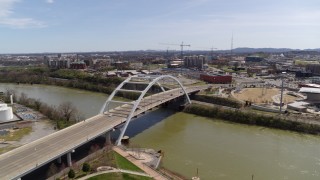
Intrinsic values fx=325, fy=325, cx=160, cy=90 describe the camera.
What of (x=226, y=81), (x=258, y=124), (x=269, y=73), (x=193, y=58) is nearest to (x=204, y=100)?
(x=258, y=124)

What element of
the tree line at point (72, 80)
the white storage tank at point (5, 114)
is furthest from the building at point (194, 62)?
the white storage tank at point (5, 114)

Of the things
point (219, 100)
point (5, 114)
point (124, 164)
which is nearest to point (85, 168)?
point (124, 164)

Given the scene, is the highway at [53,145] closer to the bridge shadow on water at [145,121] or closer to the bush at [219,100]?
the bridge shadow on water at [145,121]

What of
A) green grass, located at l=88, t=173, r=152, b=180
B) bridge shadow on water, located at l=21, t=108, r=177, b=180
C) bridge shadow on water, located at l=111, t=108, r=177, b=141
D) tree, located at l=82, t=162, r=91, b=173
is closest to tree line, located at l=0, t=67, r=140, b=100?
bridge shadow on water, located at l=111, t=108, r=177, b=141

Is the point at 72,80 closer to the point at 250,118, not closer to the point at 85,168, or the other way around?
the point at 250,118

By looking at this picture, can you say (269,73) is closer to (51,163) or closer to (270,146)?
(270,146)
